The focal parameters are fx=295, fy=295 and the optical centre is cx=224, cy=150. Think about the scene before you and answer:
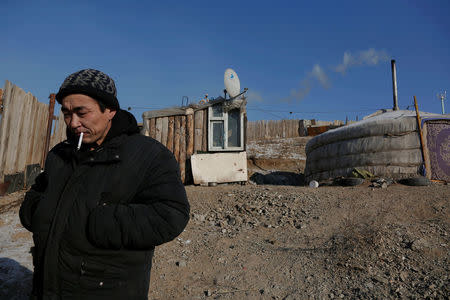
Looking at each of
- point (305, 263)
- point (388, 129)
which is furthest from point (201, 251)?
point (388, 129)

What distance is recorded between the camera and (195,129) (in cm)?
935

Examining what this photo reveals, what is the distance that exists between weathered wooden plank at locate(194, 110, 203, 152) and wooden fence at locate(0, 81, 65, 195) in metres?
3.91

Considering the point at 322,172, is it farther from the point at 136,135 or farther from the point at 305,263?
the point at 136,135

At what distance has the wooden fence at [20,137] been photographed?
530 cm

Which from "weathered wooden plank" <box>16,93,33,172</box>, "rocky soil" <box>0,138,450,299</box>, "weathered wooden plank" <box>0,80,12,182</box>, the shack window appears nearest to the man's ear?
"rocky soil" <box>0,138,450,299</box>

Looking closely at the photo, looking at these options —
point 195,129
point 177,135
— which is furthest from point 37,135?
point 195,129

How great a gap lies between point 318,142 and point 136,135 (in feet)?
31.6

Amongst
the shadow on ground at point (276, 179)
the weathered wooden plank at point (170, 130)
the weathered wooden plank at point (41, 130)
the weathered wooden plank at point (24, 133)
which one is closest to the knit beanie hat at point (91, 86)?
the weathered wooden plank at point (24, 133)

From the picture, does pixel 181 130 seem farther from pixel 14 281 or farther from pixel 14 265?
pixel 14 281

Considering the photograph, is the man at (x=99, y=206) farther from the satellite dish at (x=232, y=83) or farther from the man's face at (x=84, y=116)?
the satellite dish at (x=232, y=83)

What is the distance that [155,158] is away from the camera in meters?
1.31

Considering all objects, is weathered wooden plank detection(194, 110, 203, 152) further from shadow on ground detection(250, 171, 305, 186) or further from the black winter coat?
the black winter coat

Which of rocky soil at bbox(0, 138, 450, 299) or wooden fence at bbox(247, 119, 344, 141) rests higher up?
wooden fence at bbox(247, 119, 344, 141)

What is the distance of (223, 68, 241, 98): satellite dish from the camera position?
922cm
